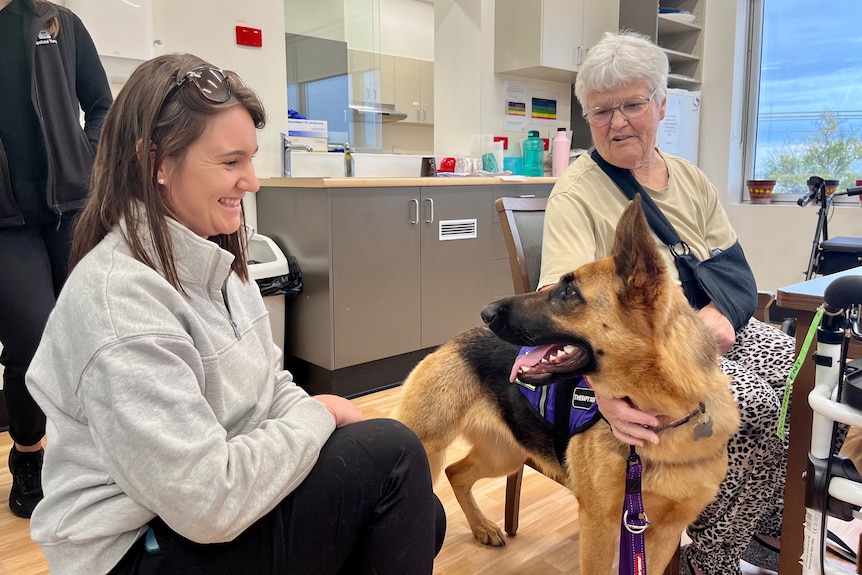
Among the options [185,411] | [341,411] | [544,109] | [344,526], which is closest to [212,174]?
[185,411]

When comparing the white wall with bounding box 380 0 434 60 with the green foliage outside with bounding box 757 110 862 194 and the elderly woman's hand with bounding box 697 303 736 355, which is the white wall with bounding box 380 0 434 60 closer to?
the green foliage outside with bounding box 757 110 862 194

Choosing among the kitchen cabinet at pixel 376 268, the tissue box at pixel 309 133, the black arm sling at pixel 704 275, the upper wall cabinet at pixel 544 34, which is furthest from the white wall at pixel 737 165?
the black arm sling at pixel 704 275

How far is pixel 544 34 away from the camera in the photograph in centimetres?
408

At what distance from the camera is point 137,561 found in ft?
2.63

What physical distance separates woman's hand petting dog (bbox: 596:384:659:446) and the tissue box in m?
2.71

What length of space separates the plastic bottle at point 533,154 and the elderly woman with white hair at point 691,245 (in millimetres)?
2743

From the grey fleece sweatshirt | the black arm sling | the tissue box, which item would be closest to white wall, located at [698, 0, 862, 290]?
the tissue box

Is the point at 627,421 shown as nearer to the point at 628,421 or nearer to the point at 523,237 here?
the point at 628,421

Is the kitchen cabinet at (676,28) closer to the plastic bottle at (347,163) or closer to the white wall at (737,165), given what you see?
the white wall at (737,165)

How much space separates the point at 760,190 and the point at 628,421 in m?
4.16

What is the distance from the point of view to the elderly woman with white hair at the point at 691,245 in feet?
4.46

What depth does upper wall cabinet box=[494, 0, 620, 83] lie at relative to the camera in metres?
4.09

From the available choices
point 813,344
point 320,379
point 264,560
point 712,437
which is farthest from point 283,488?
point 320,379

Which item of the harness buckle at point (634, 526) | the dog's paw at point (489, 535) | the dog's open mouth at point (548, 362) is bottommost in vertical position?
the dog's paw at point (489, 535)
